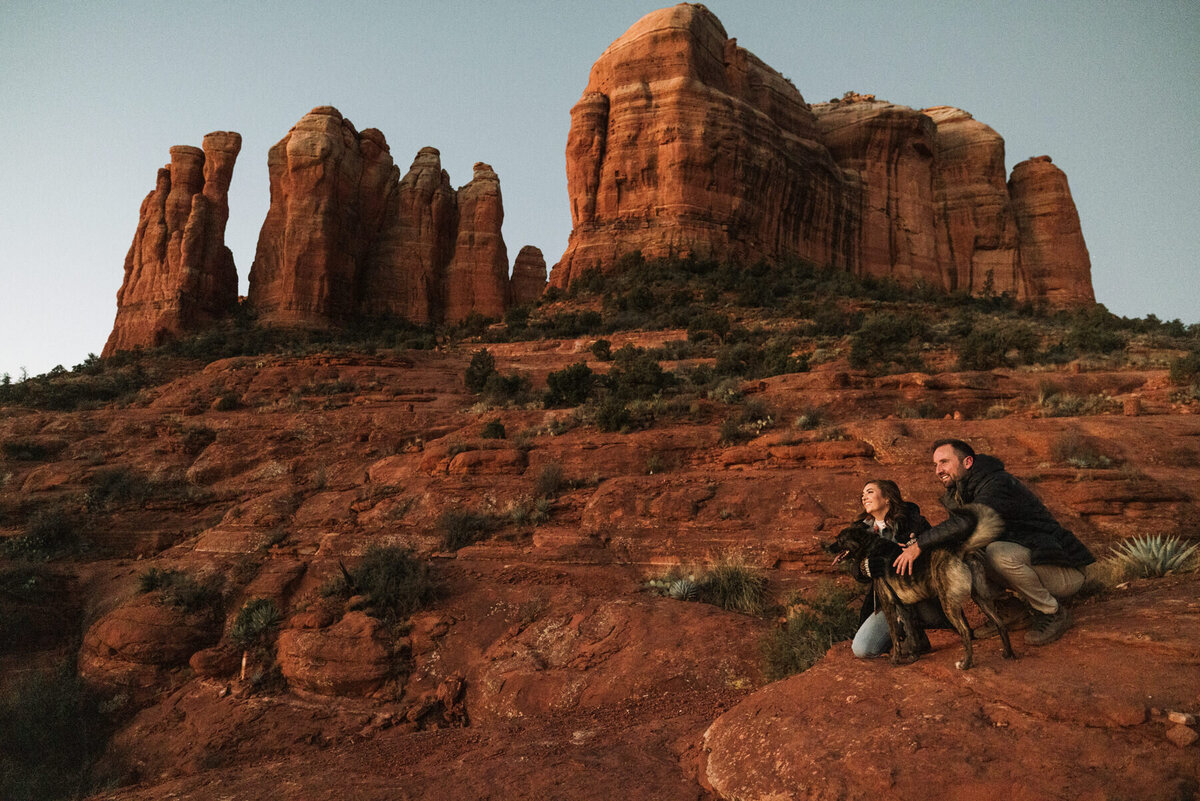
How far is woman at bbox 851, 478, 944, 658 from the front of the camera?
14.7 ft

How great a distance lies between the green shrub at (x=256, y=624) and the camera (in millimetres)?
8625

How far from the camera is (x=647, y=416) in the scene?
14508 millimetres

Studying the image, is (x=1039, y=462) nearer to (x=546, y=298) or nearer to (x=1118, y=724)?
(x=1118, y=724)

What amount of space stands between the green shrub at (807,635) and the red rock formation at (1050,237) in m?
47.9

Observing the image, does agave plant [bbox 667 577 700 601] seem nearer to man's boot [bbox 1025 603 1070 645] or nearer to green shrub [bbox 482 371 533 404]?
man's boot [bbox 1025 603 1070 645]

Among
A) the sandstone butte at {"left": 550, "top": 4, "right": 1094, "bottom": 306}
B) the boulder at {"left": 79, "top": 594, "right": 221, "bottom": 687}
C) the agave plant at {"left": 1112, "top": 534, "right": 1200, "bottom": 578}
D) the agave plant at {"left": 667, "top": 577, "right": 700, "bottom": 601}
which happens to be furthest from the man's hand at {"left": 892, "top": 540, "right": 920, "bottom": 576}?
the sandstone butte at {"left": 550, "top": 4, "right": 1094, "bottom": 306}

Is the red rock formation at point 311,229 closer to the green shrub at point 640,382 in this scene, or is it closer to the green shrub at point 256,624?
the green shrub at point 640,382

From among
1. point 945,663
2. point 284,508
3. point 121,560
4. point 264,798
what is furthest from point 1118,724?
point 121,560

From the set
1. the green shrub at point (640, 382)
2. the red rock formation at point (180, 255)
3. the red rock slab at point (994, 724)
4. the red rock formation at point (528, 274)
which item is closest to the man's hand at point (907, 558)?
the red rock slab at point (994, 724)

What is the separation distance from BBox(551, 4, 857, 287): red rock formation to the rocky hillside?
19.7 m

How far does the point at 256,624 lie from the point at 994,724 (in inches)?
339

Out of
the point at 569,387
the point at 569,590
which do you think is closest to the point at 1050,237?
the point at 569,387

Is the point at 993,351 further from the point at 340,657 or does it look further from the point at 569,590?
the point at 340,657

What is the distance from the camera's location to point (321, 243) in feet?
125
